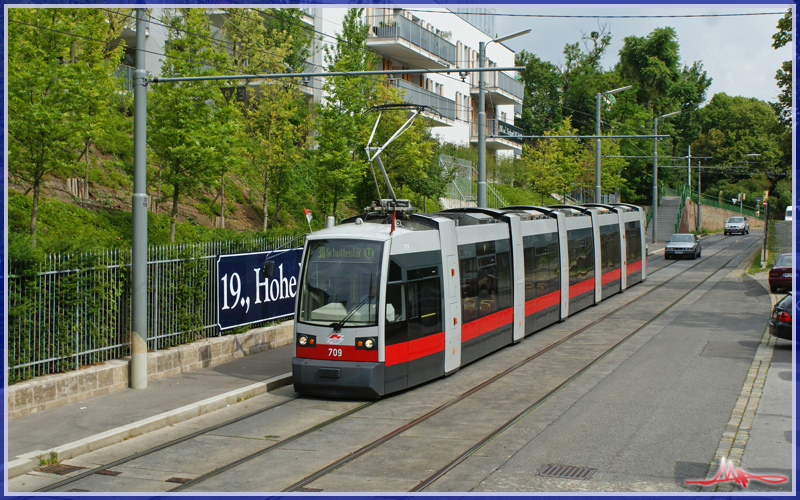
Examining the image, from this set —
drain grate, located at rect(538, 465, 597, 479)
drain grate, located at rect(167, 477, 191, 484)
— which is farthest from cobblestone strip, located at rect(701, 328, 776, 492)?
drain grate, located at rect(167, 477, 191, 484)

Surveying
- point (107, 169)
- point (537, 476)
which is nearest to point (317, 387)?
point (537, 476)

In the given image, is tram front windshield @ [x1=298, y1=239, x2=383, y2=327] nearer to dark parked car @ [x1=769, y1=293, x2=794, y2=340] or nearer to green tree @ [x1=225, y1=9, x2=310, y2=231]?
dark parked car @ [x1=769, y1=293, x2=794, y2=340]

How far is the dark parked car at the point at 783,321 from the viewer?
50.3 ft

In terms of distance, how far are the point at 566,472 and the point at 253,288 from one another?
9.33m

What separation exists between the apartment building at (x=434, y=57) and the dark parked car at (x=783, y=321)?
51.0 ft

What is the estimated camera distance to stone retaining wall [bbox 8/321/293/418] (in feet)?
33.8

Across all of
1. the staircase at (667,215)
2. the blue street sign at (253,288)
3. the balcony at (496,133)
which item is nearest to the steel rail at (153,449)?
the blue street sign at (253,288)

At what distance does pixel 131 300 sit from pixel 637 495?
8.62 m

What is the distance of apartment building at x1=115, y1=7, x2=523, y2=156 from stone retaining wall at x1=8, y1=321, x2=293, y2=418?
14.5 meters

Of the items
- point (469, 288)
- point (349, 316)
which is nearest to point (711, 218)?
point (469, 288)

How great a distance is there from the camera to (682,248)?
4212cm

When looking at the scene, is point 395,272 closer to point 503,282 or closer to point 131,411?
point 131,411

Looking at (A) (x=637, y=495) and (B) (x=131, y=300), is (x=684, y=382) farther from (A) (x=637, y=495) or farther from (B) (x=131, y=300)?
(B) (x=131, y=300)

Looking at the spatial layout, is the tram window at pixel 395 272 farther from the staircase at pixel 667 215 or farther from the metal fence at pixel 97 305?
the staircase at pixel 667 215
